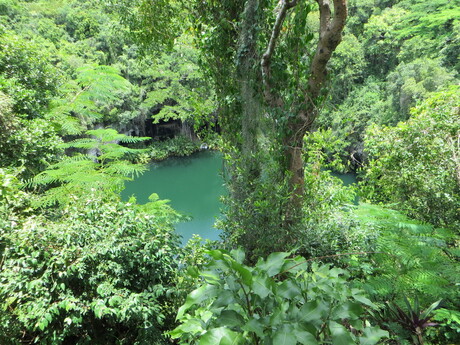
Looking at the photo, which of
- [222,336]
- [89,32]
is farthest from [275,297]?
[89,32]

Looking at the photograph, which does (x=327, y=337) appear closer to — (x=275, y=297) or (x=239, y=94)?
(x=275, y=297)

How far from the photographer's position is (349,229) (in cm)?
219

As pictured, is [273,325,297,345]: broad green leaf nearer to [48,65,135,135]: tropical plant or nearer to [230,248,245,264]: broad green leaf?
[230,248,245,264]: broad green leaf

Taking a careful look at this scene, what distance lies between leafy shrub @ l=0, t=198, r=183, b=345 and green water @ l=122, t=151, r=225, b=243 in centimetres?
473

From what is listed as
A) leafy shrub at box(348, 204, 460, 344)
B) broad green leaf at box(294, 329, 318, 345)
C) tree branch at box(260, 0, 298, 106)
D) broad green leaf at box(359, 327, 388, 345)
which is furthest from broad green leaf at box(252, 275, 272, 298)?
tree branch at box(260, 0, 298, 106)

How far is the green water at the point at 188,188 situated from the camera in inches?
321

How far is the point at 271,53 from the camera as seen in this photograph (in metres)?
1.90

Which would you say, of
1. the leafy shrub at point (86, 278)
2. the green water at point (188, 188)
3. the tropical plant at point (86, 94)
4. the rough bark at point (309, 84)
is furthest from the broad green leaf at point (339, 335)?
the green water at point (188, 188)

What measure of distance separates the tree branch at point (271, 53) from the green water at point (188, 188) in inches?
206

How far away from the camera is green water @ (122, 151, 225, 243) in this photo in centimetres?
816

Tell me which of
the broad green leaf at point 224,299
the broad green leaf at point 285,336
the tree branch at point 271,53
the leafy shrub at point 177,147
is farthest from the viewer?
the leafy shrub at point 177,147

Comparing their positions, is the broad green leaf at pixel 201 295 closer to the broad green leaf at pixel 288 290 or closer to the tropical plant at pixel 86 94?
the broad green leaf at pixel 288 290

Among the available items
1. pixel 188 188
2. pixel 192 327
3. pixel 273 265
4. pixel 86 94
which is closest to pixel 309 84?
pixel 273 265

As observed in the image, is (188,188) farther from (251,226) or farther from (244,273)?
(244,273)
